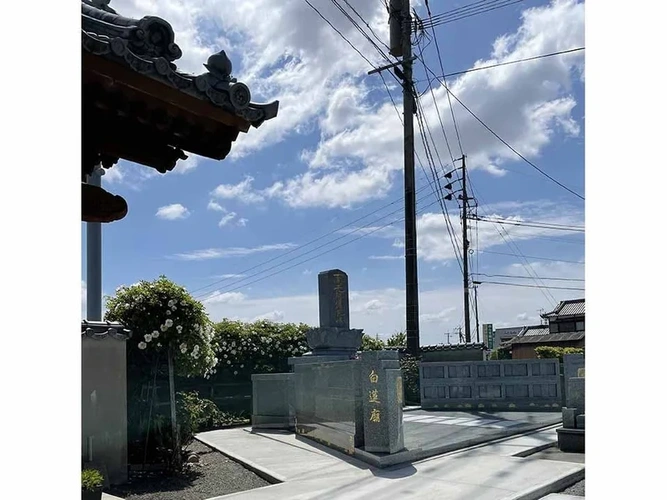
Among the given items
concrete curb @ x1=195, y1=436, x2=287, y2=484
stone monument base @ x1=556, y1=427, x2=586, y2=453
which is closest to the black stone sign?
concrete curb @ x1=195, y1=436, x2=287, y2=484

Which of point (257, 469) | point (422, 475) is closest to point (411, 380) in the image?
point (257, 469)

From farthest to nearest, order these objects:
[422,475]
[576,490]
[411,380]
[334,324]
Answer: [411,380], [334,324], [422,475], [576,490]

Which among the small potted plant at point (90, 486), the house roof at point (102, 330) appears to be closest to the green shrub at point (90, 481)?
the small potted plant at point (90, 486)

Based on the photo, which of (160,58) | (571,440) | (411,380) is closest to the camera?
(160,58)

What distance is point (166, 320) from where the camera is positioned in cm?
773

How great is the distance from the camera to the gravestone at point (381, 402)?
737cm

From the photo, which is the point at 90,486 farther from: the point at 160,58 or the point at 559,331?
the point at 559,331

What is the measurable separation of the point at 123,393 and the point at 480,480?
424 centimetres

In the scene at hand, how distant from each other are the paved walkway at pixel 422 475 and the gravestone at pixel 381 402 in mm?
335

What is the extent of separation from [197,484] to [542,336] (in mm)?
31095

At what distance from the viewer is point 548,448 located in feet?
26.2

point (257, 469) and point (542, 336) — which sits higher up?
point (257, 469)

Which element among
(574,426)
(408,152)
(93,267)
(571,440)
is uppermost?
(408,152)
